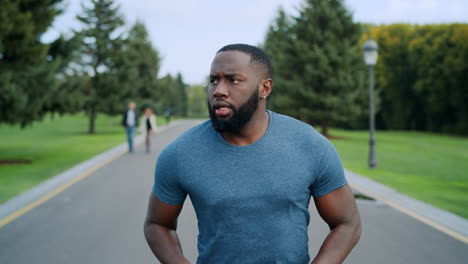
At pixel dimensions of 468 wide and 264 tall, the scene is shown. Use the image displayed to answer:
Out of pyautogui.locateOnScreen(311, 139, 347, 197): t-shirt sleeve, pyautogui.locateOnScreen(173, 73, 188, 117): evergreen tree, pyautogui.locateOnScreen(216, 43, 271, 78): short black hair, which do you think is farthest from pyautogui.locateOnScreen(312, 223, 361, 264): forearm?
pyautogui.locateOnScreen(173, 73, 188, 117): evergreen tree

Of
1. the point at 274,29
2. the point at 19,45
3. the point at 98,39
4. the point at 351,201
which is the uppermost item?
the point at 274,29

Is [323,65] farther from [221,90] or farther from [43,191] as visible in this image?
[221,90]

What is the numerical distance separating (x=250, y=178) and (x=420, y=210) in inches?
262

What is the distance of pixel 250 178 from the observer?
6.03 feet

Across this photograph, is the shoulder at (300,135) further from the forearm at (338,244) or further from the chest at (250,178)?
the forearm at (338,244)

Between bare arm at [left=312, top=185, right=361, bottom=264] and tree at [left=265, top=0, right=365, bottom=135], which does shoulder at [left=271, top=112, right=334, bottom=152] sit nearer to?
bare arm at [left=312, top=185, right=361, bottom=264]

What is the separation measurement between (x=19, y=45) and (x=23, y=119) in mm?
2366

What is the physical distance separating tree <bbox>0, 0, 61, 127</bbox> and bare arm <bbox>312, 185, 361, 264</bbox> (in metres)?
13.8

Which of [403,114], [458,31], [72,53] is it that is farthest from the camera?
[403,114]

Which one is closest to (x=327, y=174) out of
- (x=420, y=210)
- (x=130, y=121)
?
(x=420, y=210)

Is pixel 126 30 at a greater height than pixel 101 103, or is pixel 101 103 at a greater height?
pixel 126 30

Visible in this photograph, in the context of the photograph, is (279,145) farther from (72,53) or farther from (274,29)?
(274,29)

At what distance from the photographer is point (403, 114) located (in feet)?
164

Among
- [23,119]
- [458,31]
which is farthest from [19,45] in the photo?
[458,31]
